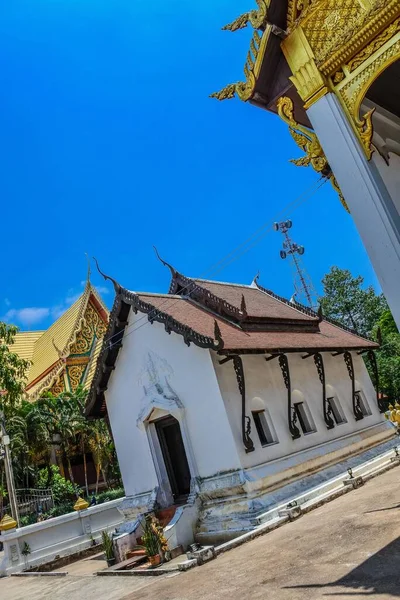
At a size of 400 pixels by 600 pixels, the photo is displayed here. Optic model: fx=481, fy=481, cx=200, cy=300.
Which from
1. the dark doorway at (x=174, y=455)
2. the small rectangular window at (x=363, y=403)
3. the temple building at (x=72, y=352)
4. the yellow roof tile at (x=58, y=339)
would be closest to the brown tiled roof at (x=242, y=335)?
the small rectangular window at (x=363, y=403)

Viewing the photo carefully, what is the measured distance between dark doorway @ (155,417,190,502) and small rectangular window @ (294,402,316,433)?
3153mm

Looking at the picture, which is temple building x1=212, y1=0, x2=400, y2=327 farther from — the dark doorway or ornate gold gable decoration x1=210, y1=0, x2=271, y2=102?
the dark doorway

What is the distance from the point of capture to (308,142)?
516cm

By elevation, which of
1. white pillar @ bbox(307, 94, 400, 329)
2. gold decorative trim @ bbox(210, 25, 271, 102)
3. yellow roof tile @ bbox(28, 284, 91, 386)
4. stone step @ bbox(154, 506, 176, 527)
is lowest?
stone step @ bbox(154, 506, 176, 527)

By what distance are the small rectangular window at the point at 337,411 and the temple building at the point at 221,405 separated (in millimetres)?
30

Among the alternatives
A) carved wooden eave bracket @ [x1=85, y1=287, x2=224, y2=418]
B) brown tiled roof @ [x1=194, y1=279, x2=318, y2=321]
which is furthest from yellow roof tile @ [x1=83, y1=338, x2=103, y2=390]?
carved wooden eave bracket @ [x1=85, y1=287, x2=224, y2=418]

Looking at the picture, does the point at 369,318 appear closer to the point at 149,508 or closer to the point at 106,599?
the point at 149,508

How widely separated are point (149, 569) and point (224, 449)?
9.18ft

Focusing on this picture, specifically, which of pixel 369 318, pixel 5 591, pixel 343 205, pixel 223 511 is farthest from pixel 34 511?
pixel 369 318

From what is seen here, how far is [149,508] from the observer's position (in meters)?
11.4

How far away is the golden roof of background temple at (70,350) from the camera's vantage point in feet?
88.4

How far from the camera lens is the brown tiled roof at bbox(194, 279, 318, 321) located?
1438cm

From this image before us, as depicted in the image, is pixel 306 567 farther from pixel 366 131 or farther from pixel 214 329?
pixel 214 329

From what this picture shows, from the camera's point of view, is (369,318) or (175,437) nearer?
(175,437)
